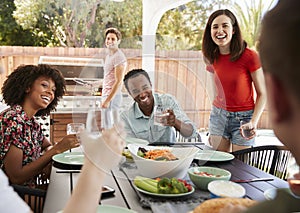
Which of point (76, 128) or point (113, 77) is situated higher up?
point (113, 77)

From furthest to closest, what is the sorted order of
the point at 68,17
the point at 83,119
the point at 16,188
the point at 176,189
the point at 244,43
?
1. the point at 68,17
2. the point at 244,43
3. the point at 16,188
4. the point at 176,189
5. the point at 83,119

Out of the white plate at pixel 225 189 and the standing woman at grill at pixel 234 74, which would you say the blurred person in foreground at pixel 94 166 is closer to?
the white plate at pixel 225 189

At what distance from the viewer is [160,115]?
1.44 meters

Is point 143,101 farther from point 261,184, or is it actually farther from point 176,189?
point 261,184

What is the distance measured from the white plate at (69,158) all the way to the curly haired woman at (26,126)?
3 centimetres

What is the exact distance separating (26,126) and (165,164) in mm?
748

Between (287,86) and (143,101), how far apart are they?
967 mm

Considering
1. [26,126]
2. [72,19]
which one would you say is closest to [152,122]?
[26,126]

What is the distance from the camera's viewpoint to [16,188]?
1.40 metres

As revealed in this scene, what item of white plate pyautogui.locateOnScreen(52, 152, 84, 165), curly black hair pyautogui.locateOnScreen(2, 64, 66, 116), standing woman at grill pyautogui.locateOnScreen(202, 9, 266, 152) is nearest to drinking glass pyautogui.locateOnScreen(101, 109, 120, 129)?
white plate pyautogui.locateOnScreen(52, 152, 84, 165)

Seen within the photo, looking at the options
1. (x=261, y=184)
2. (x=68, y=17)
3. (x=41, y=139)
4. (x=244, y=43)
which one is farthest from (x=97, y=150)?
(x=68, y=17)

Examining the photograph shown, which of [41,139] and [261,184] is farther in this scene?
[41,139]

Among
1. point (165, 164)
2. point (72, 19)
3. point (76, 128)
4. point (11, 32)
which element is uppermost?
point (72, 19)

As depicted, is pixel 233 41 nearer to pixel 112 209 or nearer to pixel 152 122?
pixel 152 122
